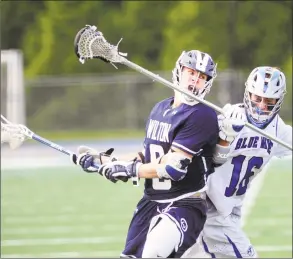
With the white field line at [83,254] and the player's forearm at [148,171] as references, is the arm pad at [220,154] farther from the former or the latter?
the white field line at [83,254]

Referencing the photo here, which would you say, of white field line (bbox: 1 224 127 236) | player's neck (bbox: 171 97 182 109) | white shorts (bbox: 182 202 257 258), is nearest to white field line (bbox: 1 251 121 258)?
white field line (bbox: 1 224 127 236)

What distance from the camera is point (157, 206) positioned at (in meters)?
3.93

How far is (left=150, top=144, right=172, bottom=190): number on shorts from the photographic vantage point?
3.86 metres

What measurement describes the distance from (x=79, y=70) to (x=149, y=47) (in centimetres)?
183

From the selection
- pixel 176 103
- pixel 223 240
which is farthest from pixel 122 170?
pixel 223 240

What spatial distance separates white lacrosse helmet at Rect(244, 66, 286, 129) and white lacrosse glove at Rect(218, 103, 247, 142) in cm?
22

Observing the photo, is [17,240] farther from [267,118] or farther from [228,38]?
[228,38]

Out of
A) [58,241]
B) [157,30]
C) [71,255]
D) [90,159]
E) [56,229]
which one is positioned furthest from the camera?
[157,30]

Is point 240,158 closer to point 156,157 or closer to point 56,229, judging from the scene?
point 156,157

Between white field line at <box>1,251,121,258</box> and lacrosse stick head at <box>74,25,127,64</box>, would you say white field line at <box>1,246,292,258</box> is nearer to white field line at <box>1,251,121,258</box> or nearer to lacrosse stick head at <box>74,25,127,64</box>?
white field line at <box>1,251,121,258</box>

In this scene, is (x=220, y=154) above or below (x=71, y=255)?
above

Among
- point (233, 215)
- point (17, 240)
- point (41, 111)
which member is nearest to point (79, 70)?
point (41, 111)

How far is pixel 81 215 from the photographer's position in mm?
7867

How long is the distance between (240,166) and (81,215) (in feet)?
12.5
